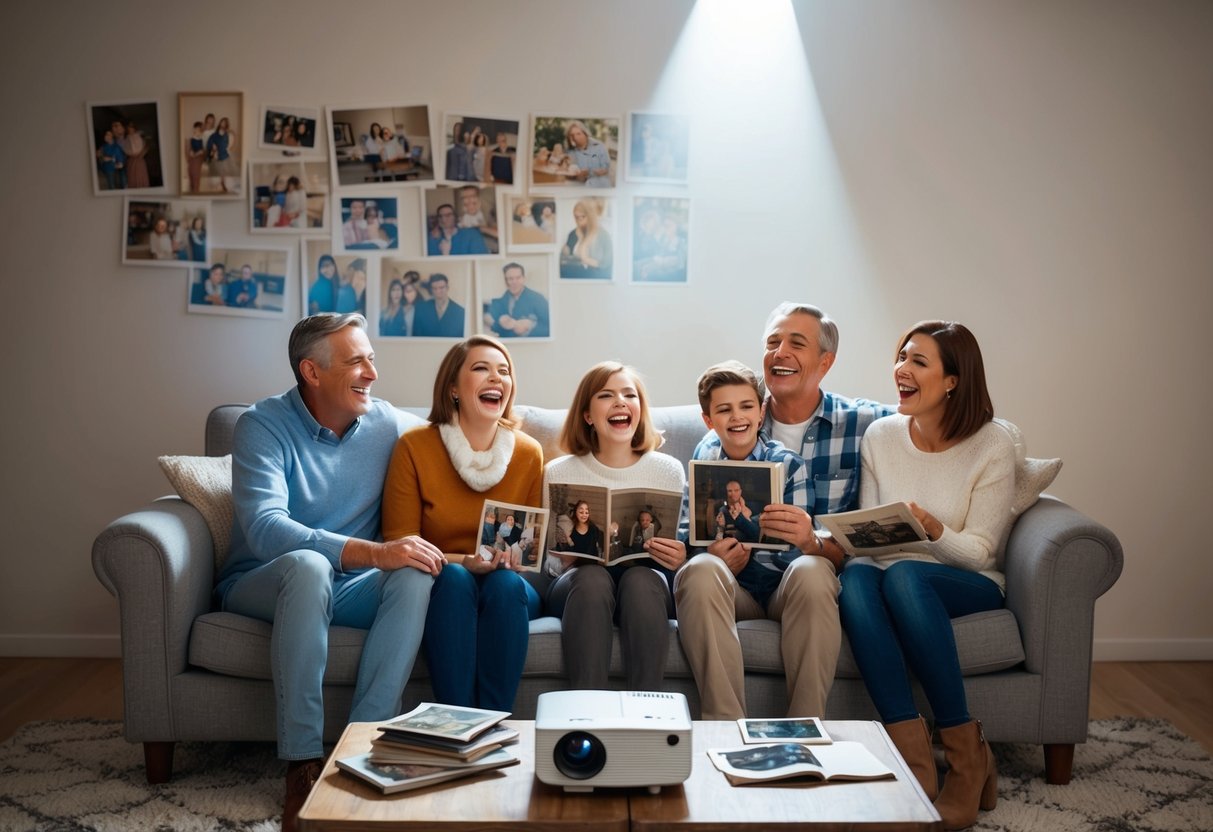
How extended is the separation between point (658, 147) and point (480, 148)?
59 cm

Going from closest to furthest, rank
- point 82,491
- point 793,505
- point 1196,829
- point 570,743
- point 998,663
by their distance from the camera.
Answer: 1. point 570,743
2. point 1196,829
3. point 998,663
4. point 793,505
5. point 82,491

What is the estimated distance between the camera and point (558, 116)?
368 cm

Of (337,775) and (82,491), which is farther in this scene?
(82,491)

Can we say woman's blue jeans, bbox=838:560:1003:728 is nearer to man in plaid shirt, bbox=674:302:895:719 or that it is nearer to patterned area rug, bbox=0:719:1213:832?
man in plaid shirt, bbox=674:302:895:719

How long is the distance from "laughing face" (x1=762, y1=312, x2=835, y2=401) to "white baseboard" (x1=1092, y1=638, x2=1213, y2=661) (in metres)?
1.64

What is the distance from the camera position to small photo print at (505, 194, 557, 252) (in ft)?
12.1

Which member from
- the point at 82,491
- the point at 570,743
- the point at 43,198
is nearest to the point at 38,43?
the point at 43,198

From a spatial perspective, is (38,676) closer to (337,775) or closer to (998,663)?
(337,775)

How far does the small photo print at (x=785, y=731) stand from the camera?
76.5 inches

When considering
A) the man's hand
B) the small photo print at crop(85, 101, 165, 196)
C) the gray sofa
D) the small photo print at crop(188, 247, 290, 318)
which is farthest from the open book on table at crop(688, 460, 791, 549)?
the small photo print at crop(85, 101, 165, 196)

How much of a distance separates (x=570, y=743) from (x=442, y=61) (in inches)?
102

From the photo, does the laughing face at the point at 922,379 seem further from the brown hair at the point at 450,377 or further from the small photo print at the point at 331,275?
the small photo print at the point at 331,275

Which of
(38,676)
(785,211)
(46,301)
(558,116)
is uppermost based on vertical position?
(558,116)

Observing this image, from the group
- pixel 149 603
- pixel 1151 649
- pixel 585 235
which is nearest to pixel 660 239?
pixel 585 235
